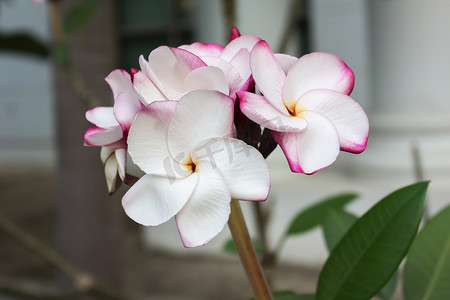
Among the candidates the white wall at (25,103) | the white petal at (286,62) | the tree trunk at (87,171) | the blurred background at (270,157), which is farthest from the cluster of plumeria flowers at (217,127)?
the white wall at (25,103)

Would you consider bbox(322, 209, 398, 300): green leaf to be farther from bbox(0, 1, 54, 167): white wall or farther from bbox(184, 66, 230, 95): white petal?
bbox(0, 1, 54, 167): white wall

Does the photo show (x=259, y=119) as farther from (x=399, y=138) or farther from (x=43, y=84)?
(x=43, y=84)

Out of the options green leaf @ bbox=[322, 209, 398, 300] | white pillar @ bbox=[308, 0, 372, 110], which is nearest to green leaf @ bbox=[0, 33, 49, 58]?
green leaf @ bbox=[322, 209, 398, 300]

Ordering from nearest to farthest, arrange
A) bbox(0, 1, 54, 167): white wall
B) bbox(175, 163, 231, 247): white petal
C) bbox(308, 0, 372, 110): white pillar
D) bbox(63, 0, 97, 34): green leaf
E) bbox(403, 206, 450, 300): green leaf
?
bbox(175, 163, 231, 247): white petal, bbox(403, 206, 450, 300): green leaf, bbox(63, 0, 97, 34): green leaf, bbox(308, 0, 372, 110): white pillar, bbox(0, 1, 54, 167): white wall

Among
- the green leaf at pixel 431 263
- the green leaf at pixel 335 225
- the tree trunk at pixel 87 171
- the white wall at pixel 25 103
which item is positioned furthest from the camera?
the white wall at pixel 25 103

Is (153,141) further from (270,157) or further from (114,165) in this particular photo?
(270,157)

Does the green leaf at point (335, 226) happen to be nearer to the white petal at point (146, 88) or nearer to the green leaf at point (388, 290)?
the green leaf at point (388, 290)
